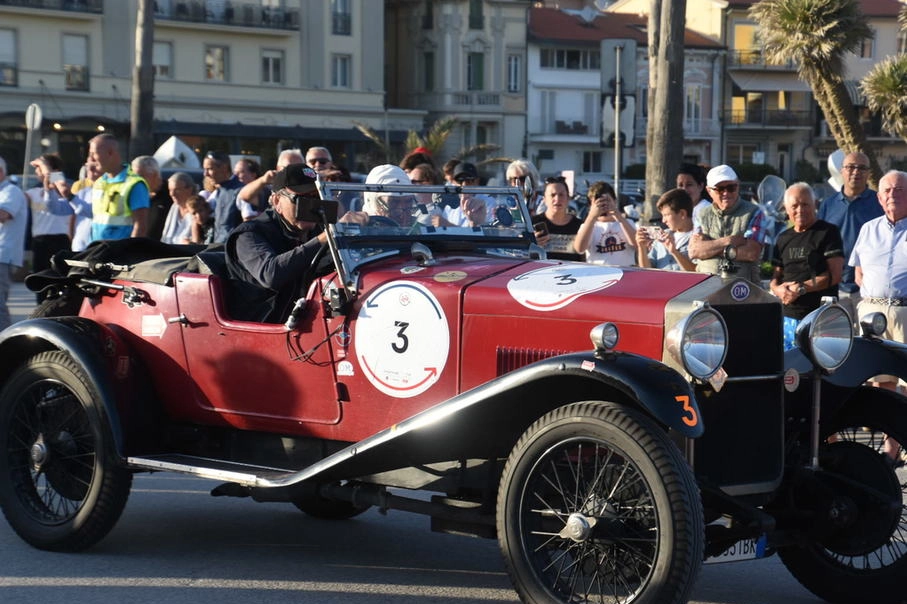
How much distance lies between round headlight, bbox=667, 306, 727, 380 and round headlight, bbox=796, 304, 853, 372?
0.64 metres

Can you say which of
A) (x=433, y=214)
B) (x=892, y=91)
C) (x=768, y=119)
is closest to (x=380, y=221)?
(x=433, y=214)

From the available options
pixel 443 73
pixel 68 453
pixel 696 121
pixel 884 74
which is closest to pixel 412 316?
pixel 68 453

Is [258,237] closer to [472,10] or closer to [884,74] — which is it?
[884,74]

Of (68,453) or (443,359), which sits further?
(68,453)

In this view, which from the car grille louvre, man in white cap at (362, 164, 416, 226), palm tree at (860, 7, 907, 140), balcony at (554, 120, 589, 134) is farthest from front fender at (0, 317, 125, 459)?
balcony at (554, 120, 589, 134)

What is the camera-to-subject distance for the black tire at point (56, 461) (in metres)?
5.91

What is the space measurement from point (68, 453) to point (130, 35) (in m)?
43.4

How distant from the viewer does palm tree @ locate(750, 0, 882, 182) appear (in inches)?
853

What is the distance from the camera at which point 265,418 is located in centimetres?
582

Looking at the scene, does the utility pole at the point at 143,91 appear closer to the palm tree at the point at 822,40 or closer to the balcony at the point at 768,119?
the palm tree at the point at 822,40

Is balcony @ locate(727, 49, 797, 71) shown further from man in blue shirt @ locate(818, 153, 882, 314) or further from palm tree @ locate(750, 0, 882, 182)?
man in blue shirt @ locate(818, 153, 882, 314)

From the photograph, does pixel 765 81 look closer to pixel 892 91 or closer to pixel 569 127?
pixel 569 127

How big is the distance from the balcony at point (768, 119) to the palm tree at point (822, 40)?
4665cm

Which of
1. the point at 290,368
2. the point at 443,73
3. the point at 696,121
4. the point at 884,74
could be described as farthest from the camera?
the point at 696,121
